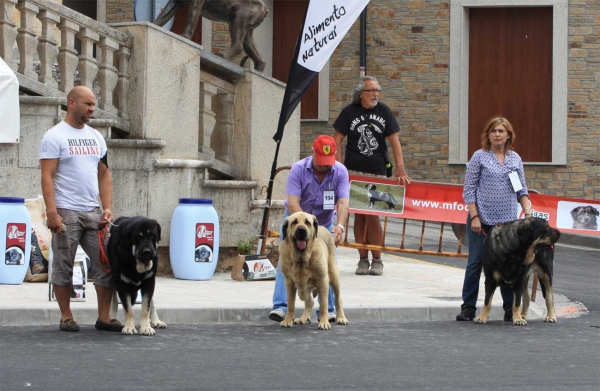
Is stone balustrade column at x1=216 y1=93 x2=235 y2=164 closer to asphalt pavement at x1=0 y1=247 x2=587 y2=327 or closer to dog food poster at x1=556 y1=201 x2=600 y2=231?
asphalt pavement at x1=0 y1=247 x2=587 y2=327

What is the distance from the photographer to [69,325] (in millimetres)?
9211

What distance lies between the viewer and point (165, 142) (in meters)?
13.2

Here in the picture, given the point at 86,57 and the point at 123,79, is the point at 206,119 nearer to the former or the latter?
the point at 123,79

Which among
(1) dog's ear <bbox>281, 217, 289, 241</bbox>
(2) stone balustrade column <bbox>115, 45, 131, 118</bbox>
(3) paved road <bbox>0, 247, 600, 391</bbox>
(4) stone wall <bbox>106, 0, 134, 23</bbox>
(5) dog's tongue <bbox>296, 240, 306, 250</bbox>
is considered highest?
(4) stone wall <bbox>106, 0, 134, 23</bbox>

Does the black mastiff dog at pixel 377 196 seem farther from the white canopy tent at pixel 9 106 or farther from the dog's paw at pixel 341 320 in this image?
the white canopy tent at pixel 9 106

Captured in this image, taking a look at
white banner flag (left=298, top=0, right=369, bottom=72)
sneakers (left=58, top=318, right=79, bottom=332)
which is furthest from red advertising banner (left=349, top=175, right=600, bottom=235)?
sneakers (left=58, top=318, right=79, bottom=332)

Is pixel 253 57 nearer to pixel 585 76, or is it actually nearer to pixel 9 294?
pixel 9 294

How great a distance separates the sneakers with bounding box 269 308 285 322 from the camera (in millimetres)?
10195

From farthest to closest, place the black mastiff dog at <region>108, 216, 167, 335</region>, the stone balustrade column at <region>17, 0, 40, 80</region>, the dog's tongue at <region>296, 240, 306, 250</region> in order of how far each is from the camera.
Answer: the stone balustrade column at <region>17, 0, 40, 80</region>
the dog's tongue at <region>296, 240, 306, 250</region>
the black mastiff dog at <region>108, 216, 167, 335</region>

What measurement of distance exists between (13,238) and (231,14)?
434 cm

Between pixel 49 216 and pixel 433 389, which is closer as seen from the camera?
pixel 433 389

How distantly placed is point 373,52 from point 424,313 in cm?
1239

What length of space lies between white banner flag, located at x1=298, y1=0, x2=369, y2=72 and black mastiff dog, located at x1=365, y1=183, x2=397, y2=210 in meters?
1.46

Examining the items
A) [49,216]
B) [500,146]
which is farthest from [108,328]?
[500,146]
